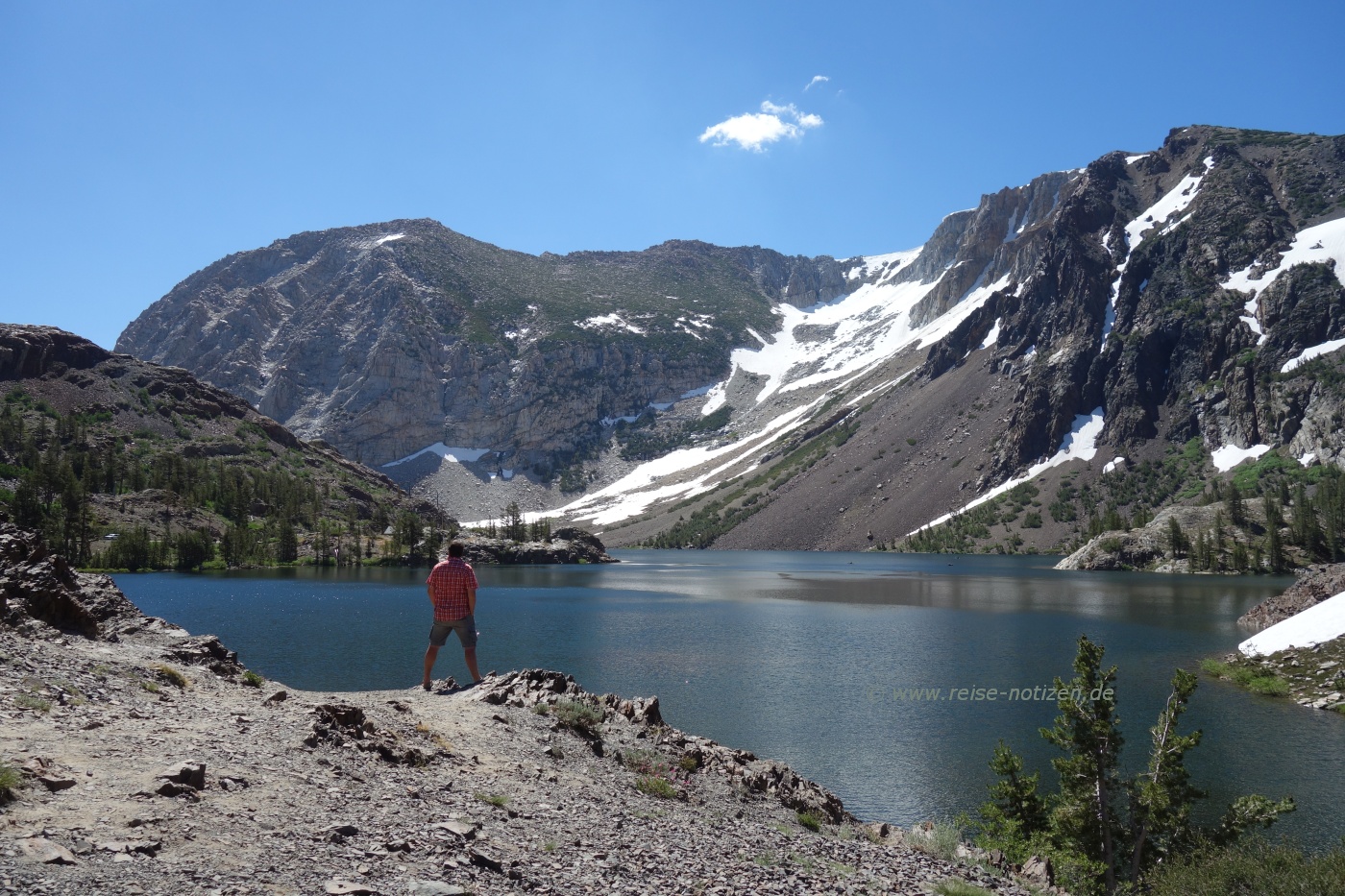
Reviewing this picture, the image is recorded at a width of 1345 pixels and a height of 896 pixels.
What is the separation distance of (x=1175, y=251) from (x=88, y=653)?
22375 cm

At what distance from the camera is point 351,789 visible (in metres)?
11.0

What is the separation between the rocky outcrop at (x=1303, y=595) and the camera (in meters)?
44.7

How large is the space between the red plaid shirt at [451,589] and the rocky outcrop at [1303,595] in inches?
1875

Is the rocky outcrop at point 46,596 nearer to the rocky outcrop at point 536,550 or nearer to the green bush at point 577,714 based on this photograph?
the green bush at point 577,714

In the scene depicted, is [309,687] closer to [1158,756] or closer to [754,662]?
[754,662]

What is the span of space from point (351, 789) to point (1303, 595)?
54898 millimetres

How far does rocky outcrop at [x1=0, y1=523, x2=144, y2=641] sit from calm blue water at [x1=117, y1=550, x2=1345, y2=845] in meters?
13.8

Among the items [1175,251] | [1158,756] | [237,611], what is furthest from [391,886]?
[1175,251]

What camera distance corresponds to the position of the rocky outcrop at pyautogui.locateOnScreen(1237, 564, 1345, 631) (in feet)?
147

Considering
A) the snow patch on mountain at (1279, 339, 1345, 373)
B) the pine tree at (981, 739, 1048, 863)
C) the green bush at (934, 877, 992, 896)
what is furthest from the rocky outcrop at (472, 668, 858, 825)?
the snow patch on mountain at (1279, 339, 1345, 373)

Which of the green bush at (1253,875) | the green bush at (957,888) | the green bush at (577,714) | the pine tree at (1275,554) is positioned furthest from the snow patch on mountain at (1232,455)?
the green bush at (577,714)

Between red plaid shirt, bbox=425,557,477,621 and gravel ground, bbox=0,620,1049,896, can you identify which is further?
red plaid shirt, bbox=425,557,477,621

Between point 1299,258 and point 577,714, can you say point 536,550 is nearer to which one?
point 577,714
